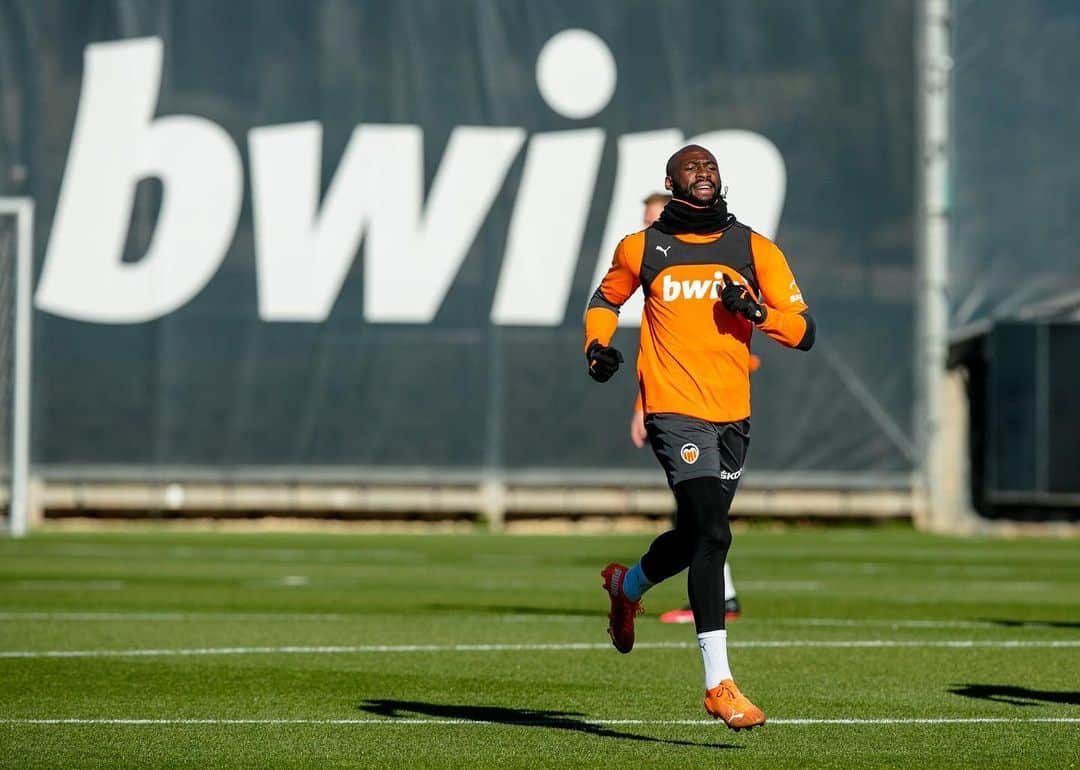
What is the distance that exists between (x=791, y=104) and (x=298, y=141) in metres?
5.88

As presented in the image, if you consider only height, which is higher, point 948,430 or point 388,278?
point 388,278

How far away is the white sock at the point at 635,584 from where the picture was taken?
781 cm

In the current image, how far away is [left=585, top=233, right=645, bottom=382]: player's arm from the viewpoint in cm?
752

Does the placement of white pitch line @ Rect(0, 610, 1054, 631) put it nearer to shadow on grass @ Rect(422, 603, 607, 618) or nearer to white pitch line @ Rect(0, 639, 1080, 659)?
A: shadow on grass @ Rect(422, 603, 607, 618)

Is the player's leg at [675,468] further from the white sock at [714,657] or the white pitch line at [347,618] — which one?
the white pitch line at [347,618]

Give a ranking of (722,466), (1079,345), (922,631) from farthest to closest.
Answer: (1079,345), (922,631), (722,466)

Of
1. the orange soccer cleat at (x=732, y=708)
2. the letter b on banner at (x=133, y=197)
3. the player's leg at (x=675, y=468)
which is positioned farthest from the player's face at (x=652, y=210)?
the letter b on banner at (x=133, y=197)

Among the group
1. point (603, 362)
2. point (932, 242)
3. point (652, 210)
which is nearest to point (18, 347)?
point (932, 242)

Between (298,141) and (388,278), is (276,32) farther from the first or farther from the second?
→ (388,278)

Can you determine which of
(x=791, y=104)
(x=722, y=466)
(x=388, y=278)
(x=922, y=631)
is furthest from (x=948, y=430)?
(x=722, y=466)

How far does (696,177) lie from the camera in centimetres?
743

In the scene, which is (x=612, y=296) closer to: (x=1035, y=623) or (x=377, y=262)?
(x=1035, y=623)

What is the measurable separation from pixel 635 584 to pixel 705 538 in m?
0.68

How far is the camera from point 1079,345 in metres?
22.9
